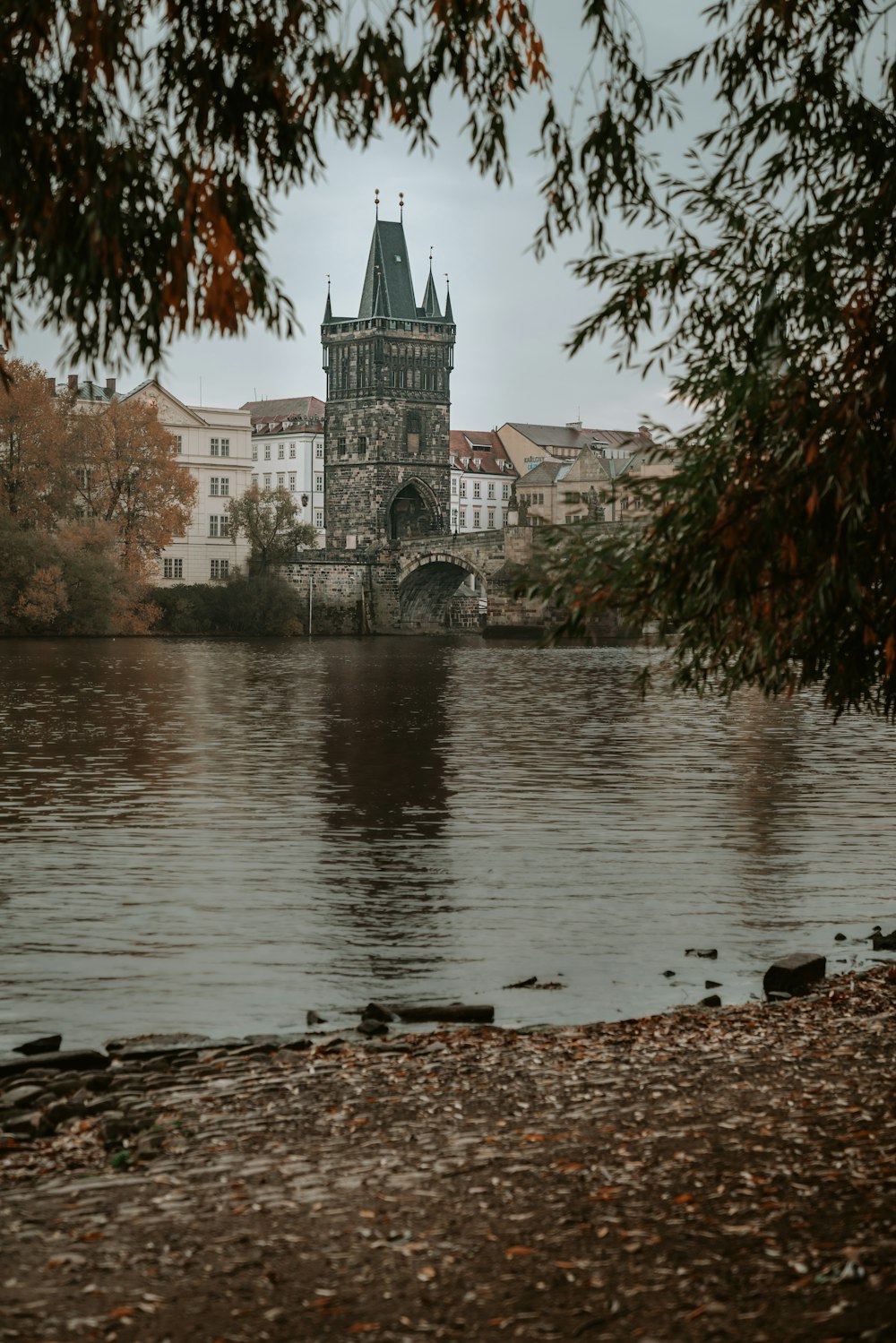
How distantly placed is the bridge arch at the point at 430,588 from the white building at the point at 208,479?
1721cm

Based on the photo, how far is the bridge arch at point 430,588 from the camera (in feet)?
411

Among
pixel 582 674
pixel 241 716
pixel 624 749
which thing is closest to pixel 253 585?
pixel 582 674

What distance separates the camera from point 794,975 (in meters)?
11.2

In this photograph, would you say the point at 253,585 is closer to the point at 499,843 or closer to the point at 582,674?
the point at 582,674

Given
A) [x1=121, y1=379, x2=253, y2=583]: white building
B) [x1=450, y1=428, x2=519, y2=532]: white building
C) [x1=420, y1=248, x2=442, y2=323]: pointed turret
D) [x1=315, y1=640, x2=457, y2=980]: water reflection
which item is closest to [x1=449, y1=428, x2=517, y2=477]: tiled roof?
[x1=450, y1=428, x2=519, y2=532]: white building

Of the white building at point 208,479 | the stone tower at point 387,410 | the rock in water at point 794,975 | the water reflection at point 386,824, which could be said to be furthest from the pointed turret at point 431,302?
the rock in water at point 794,975

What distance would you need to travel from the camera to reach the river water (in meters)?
11.9

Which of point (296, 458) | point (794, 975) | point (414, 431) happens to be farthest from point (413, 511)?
point (794, 975)

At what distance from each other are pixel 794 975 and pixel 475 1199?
5.22 meters

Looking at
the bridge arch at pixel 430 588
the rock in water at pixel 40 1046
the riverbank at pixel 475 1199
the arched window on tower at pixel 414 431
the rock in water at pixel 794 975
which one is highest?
the arched window on tower at pixel 414 431

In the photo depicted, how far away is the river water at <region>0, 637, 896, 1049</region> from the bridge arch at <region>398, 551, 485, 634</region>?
3458 inches

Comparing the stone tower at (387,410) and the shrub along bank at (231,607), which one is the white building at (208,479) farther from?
the stone tower at (387,410)

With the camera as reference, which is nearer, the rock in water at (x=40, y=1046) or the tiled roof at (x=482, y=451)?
the rock in water at (x=40, y=1046)

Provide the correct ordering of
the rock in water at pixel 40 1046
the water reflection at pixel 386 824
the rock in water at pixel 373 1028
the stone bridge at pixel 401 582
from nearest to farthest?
the rock in water at pixel 40 1046 < the rock in water at pixel 373 1028 < the water reflection at pixel 386 824 < the stone bridge at pixel 401 582
